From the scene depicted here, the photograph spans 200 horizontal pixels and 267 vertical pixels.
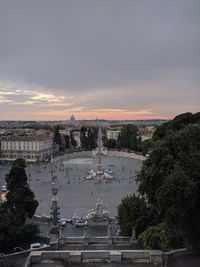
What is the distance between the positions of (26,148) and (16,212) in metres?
41.1

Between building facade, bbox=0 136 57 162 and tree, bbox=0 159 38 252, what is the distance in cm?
3832

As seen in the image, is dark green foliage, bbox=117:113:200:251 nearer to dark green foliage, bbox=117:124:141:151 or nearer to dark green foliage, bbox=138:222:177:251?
dark green foliage, bbox=138:222:177:251

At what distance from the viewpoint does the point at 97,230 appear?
1666 centimetres

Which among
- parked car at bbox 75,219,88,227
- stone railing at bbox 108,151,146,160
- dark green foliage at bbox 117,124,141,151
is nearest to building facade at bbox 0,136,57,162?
stone railing at bbox 108,151,146,160

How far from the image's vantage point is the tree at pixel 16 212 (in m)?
13.3

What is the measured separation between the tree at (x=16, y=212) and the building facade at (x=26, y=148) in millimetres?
38320

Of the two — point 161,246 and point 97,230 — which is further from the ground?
point 161,246

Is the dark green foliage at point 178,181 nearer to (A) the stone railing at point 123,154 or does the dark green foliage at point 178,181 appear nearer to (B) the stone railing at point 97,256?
(B) the stone railing at point 97,256

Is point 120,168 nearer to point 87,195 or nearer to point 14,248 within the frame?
point 87,195

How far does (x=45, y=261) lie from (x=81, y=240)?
5127 millimetres

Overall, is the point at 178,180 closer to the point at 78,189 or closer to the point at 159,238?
the point at 159,238

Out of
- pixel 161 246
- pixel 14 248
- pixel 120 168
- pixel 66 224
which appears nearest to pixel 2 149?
pixel 120 168

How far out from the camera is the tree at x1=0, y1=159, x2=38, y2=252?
13.3 m

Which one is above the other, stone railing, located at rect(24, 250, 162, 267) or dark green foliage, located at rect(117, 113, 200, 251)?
dark green foliage, located at rect(117, 113, 200, 251)
